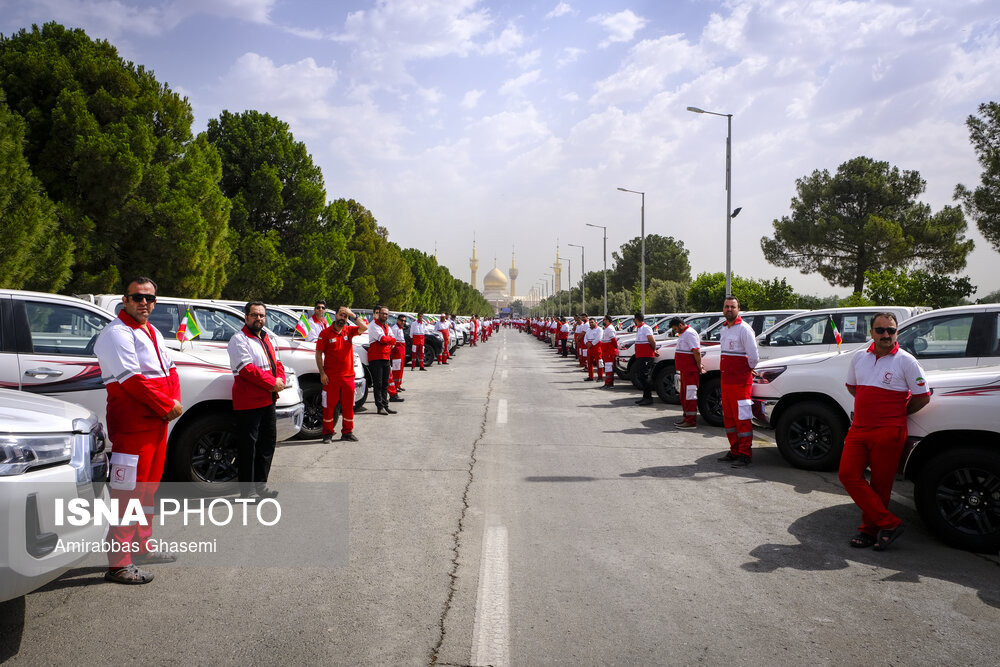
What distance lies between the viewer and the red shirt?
30.5 feet

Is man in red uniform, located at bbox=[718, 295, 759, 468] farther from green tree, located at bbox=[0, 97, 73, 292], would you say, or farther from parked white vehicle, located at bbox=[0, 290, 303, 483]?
green tree, located at bbox=[0, 97, 73, 292]

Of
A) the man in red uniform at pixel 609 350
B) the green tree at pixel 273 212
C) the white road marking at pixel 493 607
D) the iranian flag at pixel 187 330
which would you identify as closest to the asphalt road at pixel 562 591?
the white road marking at pixel 493 607

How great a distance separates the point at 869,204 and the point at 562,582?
45.6m

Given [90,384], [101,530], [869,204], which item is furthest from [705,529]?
[869,204]

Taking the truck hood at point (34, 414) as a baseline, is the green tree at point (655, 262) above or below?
above

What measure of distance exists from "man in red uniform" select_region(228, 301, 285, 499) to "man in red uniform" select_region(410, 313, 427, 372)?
53.7 ft

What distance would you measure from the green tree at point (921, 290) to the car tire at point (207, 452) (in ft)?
90.1

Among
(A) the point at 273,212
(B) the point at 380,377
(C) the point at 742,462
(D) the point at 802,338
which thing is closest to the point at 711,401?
(D) the point at 802,338

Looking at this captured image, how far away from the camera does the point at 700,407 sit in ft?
37.7

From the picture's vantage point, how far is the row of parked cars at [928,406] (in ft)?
17.4

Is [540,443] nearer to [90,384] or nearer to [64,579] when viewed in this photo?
[90,384]

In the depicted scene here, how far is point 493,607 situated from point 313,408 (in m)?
6.48

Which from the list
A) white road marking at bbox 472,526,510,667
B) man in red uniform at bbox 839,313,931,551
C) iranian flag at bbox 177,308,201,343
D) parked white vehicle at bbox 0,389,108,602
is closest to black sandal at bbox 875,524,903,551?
man in red uniform at bbox 839,313,931,551

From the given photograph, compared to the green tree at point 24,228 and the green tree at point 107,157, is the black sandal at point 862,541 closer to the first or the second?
the green tree at point 24,228
